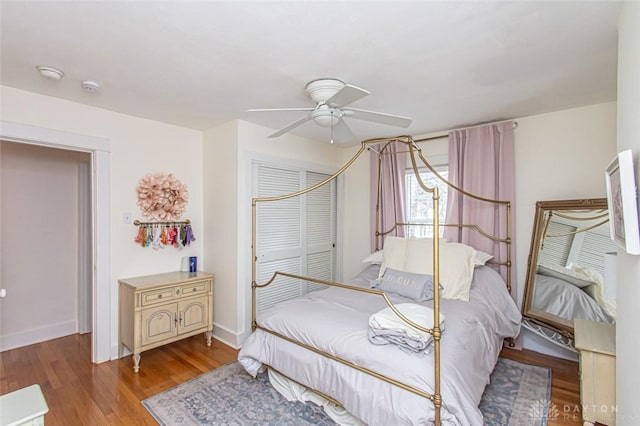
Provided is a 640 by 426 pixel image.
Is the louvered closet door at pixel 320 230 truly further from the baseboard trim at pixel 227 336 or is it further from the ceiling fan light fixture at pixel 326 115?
the ceiling fan light fixture at pixel 326 115

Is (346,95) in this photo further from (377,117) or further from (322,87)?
(322,87)

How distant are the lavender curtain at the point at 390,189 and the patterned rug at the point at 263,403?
73.8 inches

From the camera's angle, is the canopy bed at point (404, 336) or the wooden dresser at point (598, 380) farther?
the wooden dresser at point (598, 380)

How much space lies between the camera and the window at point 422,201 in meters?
3.79

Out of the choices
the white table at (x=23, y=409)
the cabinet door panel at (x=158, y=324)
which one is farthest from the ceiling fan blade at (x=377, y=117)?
the cabinet door panel at (x=158, y=324)

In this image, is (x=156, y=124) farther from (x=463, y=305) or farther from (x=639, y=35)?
(x=639, y=35)

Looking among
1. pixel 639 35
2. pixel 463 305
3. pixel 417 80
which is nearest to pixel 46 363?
pixel 463 305

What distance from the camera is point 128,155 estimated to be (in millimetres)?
3141

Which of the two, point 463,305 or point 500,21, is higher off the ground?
point 500,21

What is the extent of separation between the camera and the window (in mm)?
3785

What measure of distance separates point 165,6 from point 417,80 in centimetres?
169

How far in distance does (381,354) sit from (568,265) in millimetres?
2130

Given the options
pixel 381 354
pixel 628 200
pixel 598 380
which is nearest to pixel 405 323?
pixel 381 354

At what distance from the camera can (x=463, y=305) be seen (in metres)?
2.51
